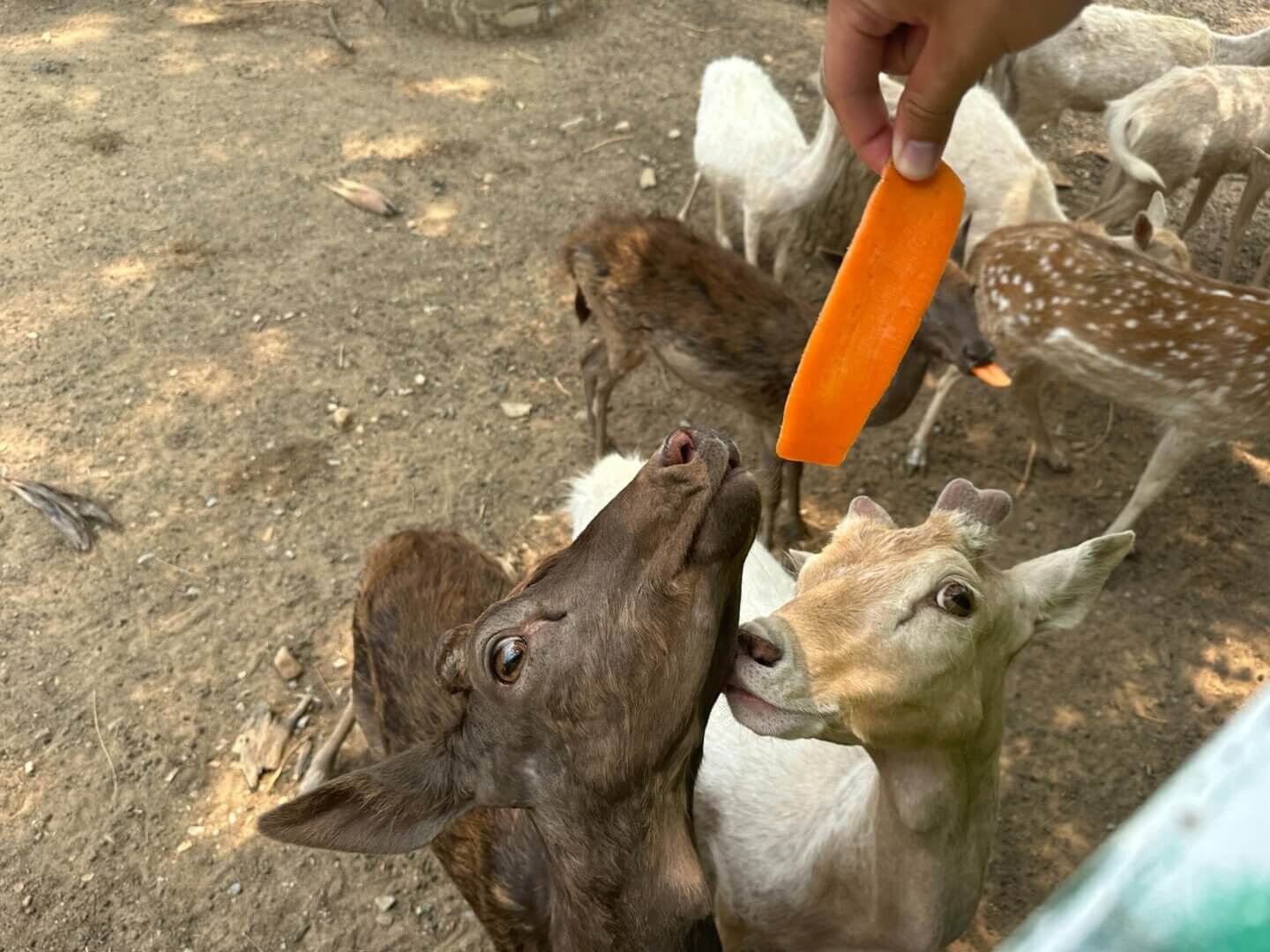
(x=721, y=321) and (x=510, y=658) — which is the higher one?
(x=510, y=658)

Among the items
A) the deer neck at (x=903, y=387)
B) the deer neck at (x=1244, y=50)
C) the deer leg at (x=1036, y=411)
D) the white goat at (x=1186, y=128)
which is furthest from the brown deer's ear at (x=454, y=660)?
the deer neck at (x=1244, y=50)

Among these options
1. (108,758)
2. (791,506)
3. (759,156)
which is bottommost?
(108,758)

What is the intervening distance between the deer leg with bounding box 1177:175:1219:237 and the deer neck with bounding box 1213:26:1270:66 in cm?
147

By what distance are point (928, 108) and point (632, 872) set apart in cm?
166

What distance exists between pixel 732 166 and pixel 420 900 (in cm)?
409

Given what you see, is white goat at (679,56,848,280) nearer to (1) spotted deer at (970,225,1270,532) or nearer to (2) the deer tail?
(1) spotted deer at (970,225,1270,532)

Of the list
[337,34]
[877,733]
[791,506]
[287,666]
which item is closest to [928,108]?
[877,733]

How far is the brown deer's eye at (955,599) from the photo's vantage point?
6.22 ft

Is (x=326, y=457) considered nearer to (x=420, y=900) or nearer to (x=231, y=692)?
(x=231, y=692)

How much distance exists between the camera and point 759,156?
5254 mm

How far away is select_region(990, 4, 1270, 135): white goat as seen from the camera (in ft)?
19.6

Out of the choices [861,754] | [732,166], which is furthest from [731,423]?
[861,754]

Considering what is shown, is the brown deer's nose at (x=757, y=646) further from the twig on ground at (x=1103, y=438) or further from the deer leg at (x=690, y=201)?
the deer leg at (x=690, y=201)

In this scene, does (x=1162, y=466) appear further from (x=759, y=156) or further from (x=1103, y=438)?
(x=759, y=156)
